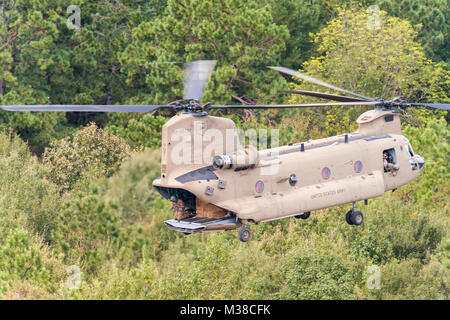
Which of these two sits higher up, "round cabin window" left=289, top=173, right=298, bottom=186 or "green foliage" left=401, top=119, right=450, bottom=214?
"green foliage" left=401, top=119, right=450, bottom=214

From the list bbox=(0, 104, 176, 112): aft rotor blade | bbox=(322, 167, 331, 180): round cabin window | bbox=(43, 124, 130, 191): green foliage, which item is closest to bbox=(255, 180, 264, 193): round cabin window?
bbox=(322, 167, 331, 180): round cabin window

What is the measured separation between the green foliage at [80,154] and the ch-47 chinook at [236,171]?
15326mm

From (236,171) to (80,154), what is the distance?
22.6m

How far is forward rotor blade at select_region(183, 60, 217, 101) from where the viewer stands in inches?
1342

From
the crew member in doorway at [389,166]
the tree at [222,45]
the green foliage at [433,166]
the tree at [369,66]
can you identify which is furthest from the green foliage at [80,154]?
→ the tree at [369,66]

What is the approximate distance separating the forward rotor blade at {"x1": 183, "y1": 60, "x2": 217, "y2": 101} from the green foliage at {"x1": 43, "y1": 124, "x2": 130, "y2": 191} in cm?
1484

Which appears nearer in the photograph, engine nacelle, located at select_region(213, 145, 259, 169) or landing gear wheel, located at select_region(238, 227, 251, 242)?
engine nacelle, located at select_region(213, 145, 259, 169)

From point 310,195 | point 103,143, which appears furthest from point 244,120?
point 310,195

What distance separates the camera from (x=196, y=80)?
34156 millimetres

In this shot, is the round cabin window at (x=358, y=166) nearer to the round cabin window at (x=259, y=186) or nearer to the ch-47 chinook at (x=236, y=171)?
the ch-47 chinook at (x=236, y=171)

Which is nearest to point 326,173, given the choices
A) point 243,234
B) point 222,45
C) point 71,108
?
point 243,234

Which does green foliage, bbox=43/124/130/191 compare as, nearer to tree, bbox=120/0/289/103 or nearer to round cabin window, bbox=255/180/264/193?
tree, bbox=120/0/289/103

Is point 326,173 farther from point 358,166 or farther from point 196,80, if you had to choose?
point 196,80

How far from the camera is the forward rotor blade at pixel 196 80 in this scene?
34094 mm
